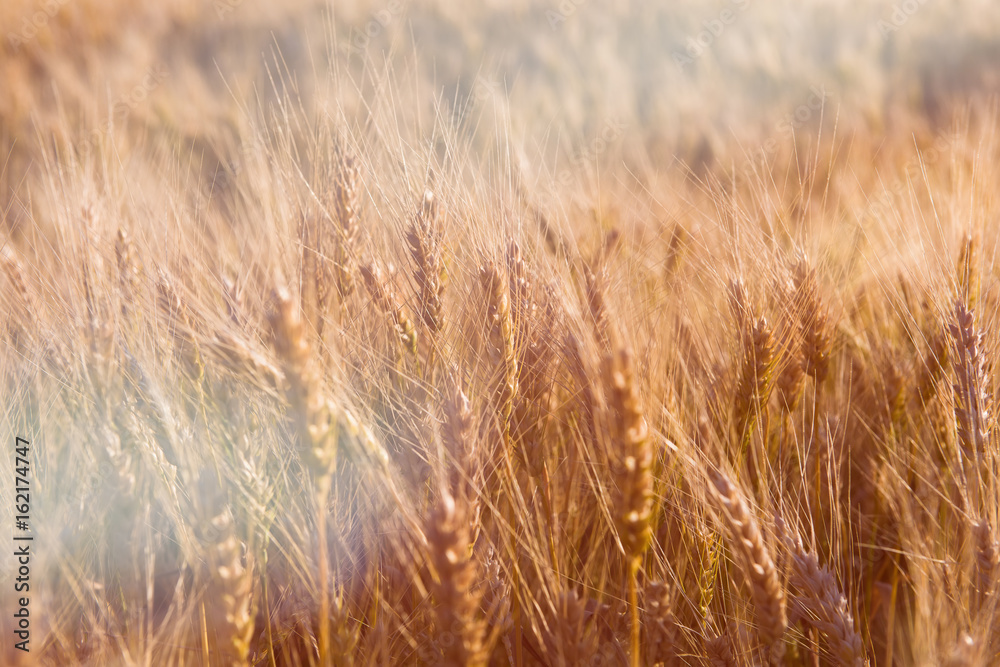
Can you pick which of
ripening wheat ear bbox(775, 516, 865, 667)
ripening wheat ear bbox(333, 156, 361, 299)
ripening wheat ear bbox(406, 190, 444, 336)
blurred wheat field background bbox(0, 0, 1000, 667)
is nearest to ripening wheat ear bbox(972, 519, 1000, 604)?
blurred wheat field background bbox(0, 0, 1000, 667)

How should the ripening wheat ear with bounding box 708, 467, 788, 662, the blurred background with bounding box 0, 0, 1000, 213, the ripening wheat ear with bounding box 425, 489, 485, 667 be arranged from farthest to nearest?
the blurred background with bounding box 0, 0, 1000, 213 < the ripening wheat ear with bounding box 708, 467, 788, 662 < the ripening wheat ear with bounding box 425, 489, 485, 667

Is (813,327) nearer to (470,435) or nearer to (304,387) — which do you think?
(470,435)

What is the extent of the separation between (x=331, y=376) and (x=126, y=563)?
1.54 feet

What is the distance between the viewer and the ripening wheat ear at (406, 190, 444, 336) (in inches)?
40.2

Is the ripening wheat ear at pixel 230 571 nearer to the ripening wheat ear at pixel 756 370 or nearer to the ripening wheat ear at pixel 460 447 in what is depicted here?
the ripening wheat ear at pixel 460 447

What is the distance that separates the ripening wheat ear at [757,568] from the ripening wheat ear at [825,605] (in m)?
0.11

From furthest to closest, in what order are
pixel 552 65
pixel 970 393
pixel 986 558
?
pixel 552 65 < pixel 970 393 < pixel 986 558

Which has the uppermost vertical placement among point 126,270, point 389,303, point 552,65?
point 552,65

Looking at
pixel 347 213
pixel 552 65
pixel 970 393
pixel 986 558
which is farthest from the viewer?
pixel 552 65

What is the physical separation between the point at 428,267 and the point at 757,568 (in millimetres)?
696

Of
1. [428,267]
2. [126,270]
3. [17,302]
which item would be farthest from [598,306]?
[17,302]

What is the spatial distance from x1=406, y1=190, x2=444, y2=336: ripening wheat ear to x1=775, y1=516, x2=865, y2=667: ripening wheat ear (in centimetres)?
69

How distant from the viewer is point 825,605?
840mm

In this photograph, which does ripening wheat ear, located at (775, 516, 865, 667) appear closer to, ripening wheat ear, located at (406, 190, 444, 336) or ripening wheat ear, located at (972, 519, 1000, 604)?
ripening wheat ear, located at (972, 519, 1000, 604)
